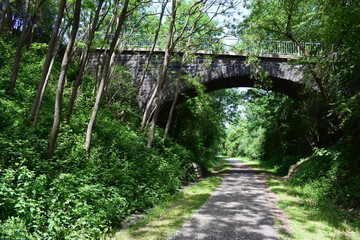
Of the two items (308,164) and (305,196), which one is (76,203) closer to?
(305,196)

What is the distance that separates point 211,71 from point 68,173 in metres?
10.8

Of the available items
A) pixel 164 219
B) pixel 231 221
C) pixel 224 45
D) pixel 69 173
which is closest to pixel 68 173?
pixel 69 173

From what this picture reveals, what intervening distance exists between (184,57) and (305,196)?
29.4 feet

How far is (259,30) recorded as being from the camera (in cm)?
1053

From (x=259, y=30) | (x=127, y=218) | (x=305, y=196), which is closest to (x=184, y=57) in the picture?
(x=259, y=30)

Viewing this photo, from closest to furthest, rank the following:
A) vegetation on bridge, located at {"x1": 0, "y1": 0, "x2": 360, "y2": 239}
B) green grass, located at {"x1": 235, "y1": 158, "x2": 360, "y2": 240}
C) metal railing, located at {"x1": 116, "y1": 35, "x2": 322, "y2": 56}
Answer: vegetation on bridge, located at {"x1": 0, "y1": 0, "x2": 360, "y2": 239}
green grass, located at {"x1": 235, "y1": 158, "x2": 360, "y2": 240}
metal railing, located at {"x1": 116, "y1": 35, "x2": 322, "y2": 56}

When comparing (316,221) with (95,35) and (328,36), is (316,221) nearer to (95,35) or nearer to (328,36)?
(328,36)

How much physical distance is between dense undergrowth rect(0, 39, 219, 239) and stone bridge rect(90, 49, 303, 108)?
3.47 m

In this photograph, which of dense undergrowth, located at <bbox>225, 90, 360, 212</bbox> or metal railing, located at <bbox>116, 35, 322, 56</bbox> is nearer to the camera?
dense undergrowth, located at <bbox>225, 90, 360, 212</bbox>

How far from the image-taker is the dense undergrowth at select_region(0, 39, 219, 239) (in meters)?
3.82

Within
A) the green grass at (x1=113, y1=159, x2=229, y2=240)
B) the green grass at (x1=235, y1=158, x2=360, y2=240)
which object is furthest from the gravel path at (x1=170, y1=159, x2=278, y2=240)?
the green grass at (x1=235, y1=158, x2=360, y2=240)

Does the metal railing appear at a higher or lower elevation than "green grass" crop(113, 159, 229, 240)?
higher

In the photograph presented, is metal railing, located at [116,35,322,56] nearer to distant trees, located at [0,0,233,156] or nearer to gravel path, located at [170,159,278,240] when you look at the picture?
distant trees, located at [0,0,233,156]

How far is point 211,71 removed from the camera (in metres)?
14.7
